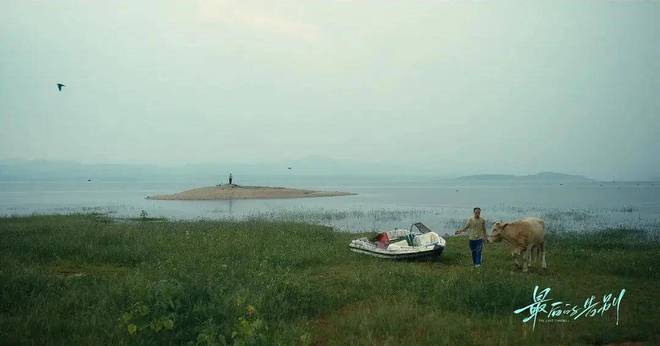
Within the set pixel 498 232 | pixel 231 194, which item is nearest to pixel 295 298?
pixel 498 232

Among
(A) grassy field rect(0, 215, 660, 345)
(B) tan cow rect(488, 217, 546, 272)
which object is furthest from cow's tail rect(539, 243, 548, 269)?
(A) grassy field rect(0, 215, 660, 345)

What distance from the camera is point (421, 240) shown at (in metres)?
18.9

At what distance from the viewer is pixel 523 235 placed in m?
15.0

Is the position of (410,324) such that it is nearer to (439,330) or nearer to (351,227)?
(439,330)

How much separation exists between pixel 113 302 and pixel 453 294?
8.51 m

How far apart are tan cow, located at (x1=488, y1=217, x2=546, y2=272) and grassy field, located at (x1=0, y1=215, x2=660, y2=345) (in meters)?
0.85

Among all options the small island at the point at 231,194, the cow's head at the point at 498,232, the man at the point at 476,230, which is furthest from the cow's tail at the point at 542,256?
the small island at the point at 231,194

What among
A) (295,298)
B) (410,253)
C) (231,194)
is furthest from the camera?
(231,194)

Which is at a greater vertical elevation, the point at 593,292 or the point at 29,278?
the point at 29,278

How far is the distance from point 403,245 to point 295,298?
971 centimetres

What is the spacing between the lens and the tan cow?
586 inches

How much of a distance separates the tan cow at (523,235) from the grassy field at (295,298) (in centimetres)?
85

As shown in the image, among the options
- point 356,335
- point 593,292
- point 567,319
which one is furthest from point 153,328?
point 593,292

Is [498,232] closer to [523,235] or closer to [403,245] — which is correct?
[523,235]
